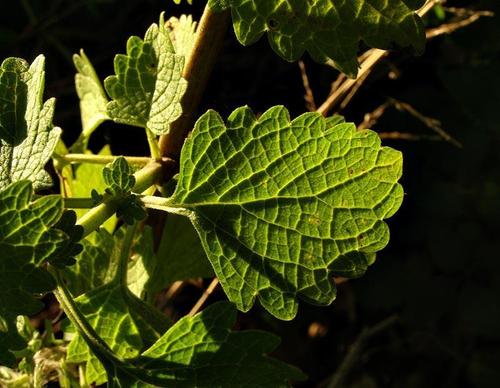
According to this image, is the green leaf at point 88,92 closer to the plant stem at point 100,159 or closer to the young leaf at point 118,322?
the plant stem at point 100,159

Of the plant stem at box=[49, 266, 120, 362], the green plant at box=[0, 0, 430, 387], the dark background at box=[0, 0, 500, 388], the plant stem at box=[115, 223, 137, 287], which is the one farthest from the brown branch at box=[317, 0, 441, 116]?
the plant stem at box=[49, 266, 120, 362]

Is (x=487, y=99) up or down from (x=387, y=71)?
down

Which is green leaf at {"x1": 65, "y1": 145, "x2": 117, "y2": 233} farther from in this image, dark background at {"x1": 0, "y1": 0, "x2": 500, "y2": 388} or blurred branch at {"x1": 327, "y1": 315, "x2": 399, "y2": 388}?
blurred branch at {"x1": 327, "y1": 315, "x2": 399, "y2": 388}

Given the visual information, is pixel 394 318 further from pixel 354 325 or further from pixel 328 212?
pixel 328 212

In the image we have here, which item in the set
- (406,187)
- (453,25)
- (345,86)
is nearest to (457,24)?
(453,25)

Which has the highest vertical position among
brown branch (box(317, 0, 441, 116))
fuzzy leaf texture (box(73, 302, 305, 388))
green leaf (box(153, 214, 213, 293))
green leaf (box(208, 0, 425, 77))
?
green leaf (box(208, 0, 425, 77))

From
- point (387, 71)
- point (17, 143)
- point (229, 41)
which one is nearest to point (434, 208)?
point (387, 71)

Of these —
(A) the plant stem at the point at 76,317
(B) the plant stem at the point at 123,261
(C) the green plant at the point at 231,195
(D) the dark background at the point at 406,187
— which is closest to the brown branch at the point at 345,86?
(D) the dark background at the point at 406,187
